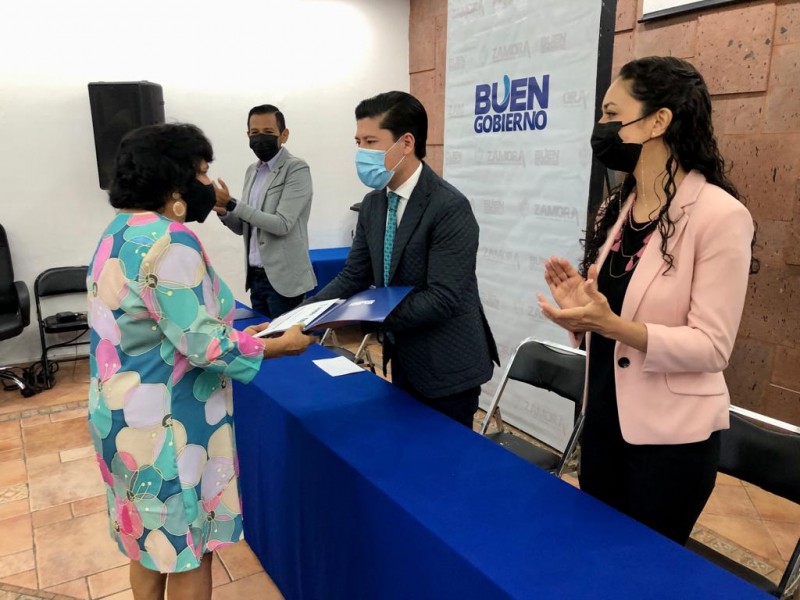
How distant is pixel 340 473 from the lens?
1.50 meters

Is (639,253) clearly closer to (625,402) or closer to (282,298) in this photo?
(625,402)

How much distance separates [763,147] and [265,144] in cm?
242

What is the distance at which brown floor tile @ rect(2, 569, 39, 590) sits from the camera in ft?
7.50

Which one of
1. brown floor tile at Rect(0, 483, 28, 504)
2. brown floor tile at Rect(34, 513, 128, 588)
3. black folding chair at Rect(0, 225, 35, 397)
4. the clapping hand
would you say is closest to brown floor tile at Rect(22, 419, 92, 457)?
brown floor tile at Rect(0, 483, 28, 504)

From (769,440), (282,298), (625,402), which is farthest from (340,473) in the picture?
(282,298)

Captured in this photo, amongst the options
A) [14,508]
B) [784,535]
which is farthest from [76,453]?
[784,535]

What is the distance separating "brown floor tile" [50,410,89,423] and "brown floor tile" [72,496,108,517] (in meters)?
1.07

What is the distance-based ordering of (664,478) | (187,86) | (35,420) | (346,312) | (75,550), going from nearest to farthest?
(664,478) → (346,312) → (75,550) → (35,420) → (187,86)

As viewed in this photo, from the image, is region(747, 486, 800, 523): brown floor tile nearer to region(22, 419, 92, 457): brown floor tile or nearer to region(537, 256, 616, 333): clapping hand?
region(537, 256, 616, 333): clapping hand

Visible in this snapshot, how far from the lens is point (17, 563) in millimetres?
2424

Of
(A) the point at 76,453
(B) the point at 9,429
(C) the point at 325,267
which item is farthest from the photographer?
(C) the point at 325,267

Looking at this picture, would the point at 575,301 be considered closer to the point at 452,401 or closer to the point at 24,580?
the point at 452,401

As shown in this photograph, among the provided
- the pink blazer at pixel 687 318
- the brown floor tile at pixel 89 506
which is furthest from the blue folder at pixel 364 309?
the brown floor tile at pixel 89 506

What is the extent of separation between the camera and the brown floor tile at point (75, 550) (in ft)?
7.77
